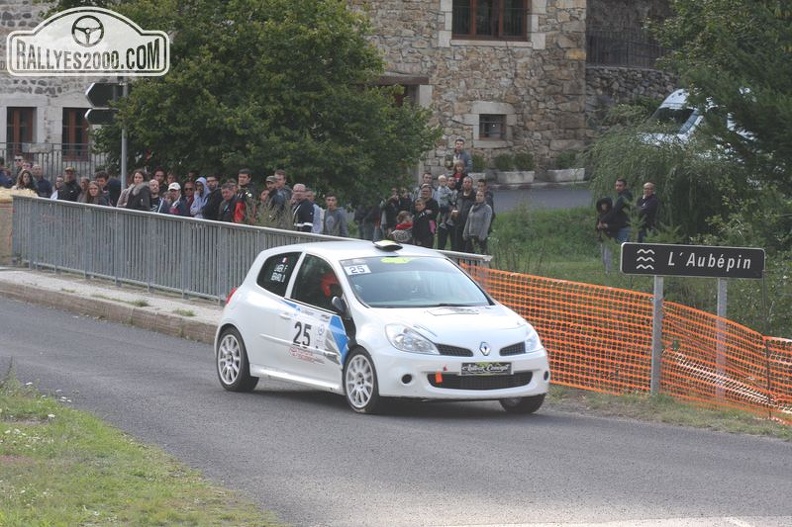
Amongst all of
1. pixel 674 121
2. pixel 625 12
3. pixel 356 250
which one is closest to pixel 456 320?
pixel 356 250

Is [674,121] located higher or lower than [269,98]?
lower

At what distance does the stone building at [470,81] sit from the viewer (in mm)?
40312

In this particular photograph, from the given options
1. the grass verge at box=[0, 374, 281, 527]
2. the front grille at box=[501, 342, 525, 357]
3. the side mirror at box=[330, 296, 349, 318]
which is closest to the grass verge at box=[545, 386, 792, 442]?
the front grille at box=[501, 342, 525, 357]

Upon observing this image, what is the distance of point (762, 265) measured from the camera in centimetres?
1434

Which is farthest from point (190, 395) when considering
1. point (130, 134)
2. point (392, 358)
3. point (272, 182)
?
point (130, 134)

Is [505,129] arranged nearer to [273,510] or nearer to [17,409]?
[17,409]

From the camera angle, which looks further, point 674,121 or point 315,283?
point 674,121

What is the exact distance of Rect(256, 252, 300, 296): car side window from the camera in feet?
48.8

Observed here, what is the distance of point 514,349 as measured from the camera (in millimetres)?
13430

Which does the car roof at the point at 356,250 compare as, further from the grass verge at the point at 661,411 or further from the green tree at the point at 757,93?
the green tree at the point at 757,93

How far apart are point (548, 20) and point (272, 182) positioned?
2117 centimetres

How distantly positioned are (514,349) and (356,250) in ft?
6.92

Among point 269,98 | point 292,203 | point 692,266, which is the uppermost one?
point 269,98

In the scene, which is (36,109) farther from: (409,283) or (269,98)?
(409,283)
